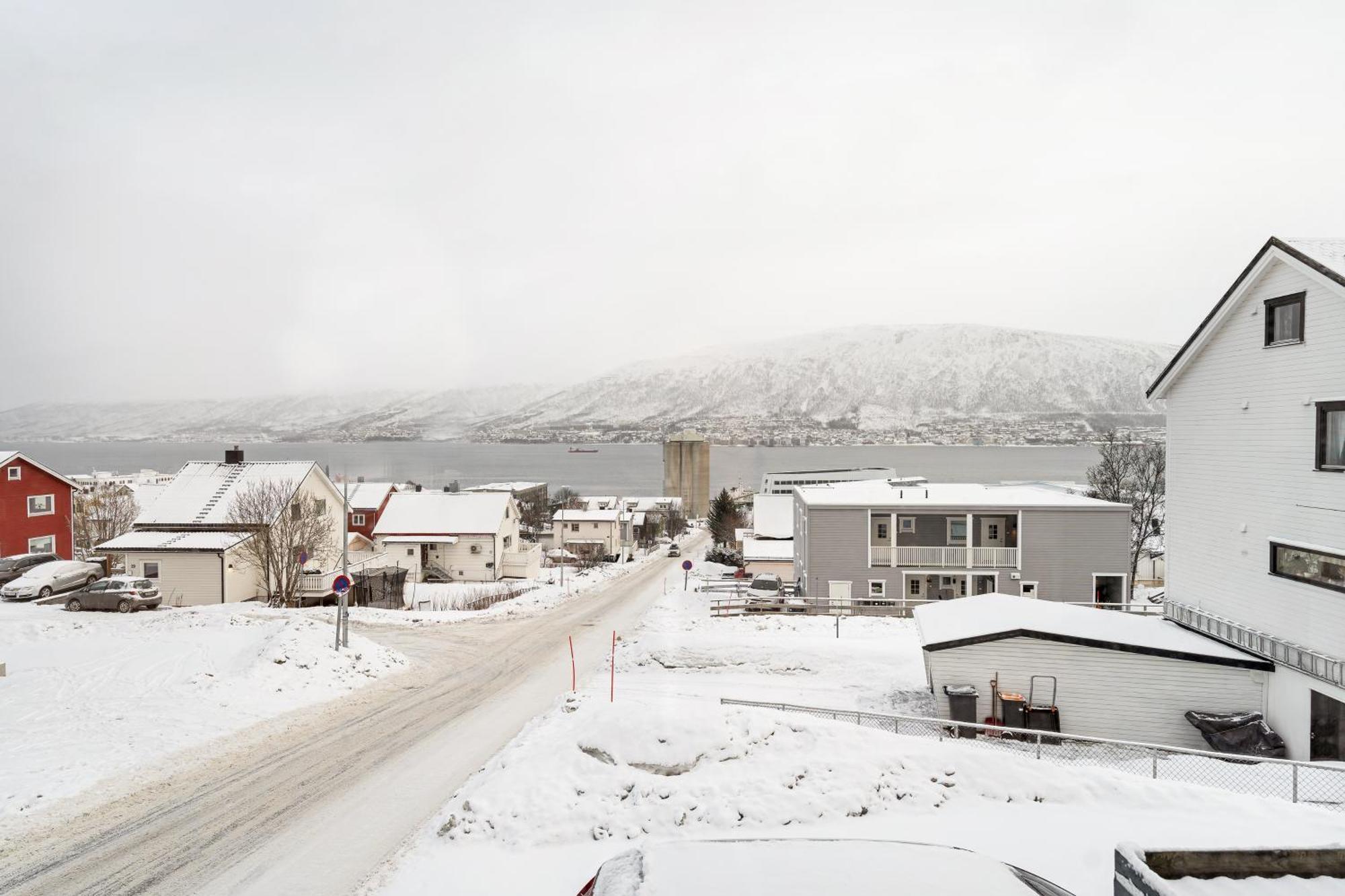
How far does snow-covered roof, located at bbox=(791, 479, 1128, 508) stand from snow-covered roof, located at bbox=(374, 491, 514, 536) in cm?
2477

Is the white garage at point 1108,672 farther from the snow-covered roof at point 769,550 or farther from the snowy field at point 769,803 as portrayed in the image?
the snow-covered roof at point 769,550

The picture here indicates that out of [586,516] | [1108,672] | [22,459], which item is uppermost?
[22,459]

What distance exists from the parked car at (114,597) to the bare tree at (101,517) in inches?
1226

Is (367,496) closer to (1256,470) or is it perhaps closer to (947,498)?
(947,498)

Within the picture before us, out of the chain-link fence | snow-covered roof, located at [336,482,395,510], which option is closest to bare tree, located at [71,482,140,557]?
snow-covered roof, located at [336,482,395,510]

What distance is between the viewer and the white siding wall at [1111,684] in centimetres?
1577

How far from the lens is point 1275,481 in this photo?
620 inches

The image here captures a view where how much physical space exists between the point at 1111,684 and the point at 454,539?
41860 mm

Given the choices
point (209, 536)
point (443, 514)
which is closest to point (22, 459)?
point (209, 536)

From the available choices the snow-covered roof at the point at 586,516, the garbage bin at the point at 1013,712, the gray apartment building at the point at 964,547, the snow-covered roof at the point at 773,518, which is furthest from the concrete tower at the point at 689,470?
the garbage bin at the point at 1013,712

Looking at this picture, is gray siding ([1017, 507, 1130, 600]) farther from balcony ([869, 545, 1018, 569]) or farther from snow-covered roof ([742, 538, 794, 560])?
snow-covered roof ([742, 538, 794, 560])

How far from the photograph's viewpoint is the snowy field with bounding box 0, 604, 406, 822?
12.5 m

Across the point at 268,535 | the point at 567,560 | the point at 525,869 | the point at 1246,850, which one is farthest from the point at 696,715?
the point at 567,560

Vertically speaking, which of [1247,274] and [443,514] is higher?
[1247,274]
